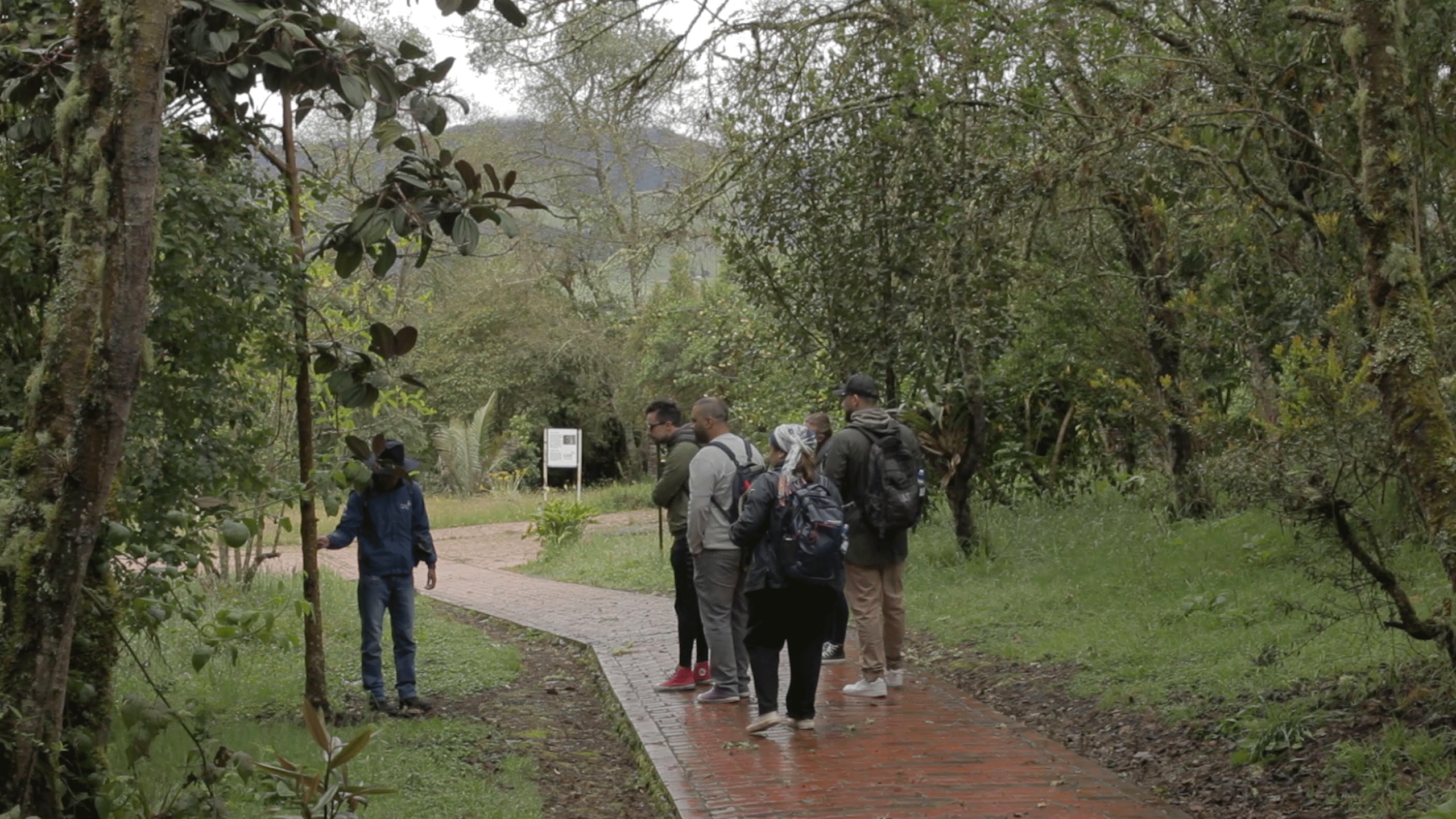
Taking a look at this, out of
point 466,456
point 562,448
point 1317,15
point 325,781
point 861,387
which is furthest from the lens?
point 466,456

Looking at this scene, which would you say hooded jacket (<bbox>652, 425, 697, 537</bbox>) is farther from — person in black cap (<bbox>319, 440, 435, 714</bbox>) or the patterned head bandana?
person in black cap (<bbox>319, 440, 435, 714</bbox>)

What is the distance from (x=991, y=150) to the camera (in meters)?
10.8

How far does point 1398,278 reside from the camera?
6074mm

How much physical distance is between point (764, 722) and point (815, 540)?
3.77ft

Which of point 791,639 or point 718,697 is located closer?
point 791,639

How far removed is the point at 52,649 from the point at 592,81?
41.9 feet

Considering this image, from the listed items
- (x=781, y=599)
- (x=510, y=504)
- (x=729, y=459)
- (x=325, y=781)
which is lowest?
(x=510, y=504)

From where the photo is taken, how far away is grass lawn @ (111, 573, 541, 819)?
664cm

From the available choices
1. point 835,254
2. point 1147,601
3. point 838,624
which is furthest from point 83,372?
point 835,254

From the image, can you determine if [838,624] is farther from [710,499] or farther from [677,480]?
[710,499]

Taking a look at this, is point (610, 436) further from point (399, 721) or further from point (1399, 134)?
point (1399, 134)

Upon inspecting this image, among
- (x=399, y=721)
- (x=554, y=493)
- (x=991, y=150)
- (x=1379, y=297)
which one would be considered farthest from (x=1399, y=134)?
(x=554, y=493)

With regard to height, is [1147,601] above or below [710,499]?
below

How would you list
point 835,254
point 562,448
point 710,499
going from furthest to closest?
point 562,448, point 835,254, point 710,499
